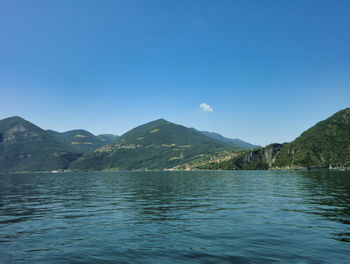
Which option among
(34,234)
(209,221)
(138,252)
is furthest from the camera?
(209,221)

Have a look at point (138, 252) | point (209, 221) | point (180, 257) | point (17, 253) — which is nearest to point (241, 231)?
point (209, 221)

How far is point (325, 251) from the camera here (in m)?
15.6

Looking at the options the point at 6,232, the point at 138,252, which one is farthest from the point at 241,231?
the point at 6,232

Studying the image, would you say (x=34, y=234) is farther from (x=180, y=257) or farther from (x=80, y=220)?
(x=180, y=257)

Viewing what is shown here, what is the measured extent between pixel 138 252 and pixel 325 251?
1186 centimetres

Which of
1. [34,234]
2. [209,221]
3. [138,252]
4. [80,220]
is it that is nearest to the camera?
[138,252]

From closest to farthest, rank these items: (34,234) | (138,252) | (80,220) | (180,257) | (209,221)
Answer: (180,257)
(138,252)
(34,234)
(209,221)
(80,220)

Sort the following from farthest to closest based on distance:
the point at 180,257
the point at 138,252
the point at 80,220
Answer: the point at 80,220, the point at 138,252, the point at 180,257

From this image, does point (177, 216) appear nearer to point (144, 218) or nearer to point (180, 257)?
point (144, 218)

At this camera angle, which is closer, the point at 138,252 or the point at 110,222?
the point at 138,252

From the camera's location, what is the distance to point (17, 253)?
16.0m

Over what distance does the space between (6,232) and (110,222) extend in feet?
29.3

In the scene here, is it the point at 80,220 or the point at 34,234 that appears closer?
the point at 34,234

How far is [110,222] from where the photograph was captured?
25.4 metres
